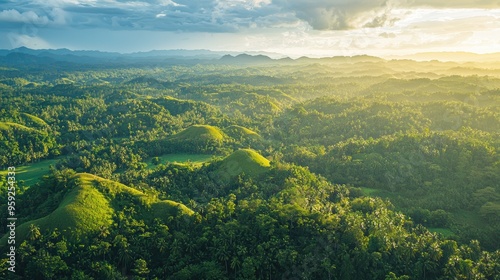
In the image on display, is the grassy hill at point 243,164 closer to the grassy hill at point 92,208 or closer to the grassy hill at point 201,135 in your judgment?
the grassy hill at point 92,208

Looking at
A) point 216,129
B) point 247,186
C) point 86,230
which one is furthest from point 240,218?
point 216,129

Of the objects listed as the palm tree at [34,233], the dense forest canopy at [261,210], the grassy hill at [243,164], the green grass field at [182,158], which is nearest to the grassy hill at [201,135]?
the dense forest canopy at [261,210]

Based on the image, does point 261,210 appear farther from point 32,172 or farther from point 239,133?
point 32,172

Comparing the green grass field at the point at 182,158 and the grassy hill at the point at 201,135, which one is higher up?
the grassy hill at the point at 201,135

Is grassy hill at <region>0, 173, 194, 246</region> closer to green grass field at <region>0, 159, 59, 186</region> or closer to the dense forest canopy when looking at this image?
the dense forest canopy

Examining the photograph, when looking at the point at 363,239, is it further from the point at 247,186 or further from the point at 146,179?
the point at 146,179
